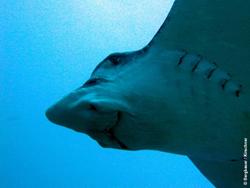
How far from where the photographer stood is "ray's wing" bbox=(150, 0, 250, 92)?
164cm

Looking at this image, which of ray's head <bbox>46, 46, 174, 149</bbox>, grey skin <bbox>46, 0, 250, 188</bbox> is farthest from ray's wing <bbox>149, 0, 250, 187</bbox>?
ray's head <bbox>46, 46, 174, 149</bbox>

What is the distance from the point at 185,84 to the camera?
160 cm

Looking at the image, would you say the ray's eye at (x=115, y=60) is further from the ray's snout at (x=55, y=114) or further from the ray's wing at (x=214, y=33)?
the ray's snout at (x=55, y=114)

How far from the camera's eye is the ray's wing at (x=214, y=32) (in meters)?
1.64

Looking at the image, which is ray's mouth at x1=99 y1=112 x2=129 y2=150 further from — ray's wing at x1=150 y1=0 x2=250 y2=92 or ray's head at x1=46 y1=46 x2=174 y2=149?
ray's wing at x1=150 y1=0 x2=250 y2=92

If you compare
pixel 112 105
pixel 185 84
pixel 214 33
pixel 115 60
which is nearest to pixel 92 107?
pixel 112 105

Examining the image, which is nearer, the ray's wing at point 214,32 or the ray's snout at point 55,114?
the ray's snout at point 55,114

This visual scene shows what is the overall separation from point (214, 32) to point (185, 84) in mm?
299

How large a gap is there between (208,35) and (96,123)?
0.70 metres

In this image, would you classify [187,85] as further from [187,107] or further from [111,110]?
[111,110]

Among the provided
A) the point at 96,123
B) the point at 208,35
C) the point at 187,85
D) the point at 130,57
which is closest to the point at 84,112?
the point at 96,123

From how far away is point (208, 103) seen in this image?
1612 mm

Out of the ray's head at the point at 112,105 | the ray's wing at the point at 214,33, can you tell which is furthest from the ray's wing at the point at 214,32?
the ray's head at the point at 112,105

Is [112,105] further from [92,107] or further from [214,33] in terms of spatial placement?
[214,33]
